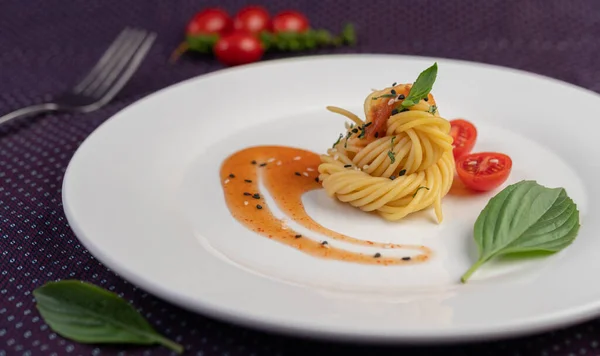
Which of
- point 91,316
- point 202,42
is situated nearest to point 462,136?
point 91,316

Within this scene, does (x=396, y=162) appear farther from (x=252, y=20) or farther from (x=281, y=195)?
(x=252, y=20)

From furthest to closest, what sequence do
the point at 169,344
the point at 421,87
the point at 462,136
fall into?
the point at 462,136 → the point at 421,87 → the point at 169,344

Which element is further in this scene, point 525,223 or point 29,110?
point 29,110

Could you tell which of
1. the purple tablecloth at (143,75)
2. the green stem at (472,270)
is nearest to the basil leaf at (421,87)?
the green stem at (472,270)

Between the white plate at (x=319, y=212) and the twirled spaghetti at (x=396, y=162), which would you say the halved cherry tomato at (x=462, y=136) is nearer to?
the white plate at (x=319, y=212)

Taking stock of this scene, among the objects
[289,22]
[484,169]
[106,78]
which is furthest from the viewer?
[289,22]

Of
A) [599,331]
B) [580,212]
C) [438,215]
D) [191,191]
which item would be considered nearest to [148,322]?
[191,191]
